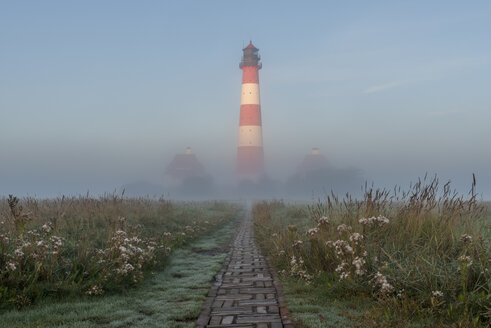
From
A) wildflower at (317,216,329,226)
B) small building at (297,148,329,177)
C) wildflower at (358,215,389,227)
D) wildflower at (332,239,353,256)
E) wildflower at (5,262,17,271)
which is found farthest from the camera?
small building at (297,148,329,177)

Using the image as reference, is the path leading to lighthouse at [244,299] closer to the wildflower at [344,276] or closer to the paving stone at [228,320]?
the paving stone at [228,320]

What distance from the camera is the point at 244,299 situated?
5359mm

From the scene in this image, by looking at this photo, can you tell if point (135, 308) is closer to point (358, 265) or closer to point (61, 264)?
point (61, 264)

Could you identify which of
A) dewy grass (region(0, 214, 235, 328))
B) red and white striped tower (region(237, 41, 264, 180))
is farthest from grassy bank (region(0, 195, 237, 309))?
red and white striped tower (region(237, 41, 264, 180))

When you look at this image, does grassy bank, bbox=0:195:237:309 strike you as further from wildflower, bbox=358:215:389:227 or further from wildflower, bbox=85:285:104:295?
wildflower, bbox=358:215:389:227

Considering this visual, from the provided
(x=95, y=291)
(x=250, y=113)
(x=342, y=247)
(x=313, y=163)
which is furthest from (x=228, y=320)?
(x=313, y=163)

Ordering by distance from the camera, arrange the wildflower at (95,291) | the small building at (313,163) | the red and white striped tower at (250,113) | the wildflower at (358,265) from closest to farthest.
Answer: the wildflower at (358,265) → the wildflower at (95,291) → the red and white striped tower at (250,113) → the small building at (313,163)

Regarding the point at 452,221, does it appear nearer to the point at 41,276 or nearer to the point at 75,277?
the point at 75,277

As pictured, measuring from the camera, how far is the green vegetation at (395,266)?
4289 mm

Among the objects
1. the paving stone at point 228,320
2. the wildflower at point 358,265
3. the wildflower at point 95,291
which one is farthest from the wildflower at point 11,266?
the wildflower at point 358,265

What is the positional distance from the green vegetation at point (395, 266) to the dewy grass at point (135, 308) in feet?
4.62

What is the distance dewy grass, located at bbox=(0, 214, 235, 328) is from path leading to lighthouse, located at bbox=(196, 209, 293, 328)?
21 centimetres

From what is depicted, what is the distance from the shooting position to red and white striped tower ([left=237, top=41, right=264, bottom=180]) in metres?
47.3

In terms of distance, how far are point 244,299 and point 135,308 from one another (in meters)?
1.48
